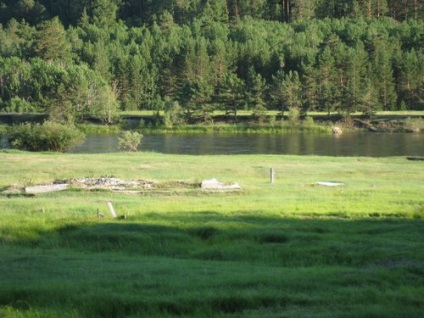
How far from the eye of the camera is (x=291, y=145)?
301 ft

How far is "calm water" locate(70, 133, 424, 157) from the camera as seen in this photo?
80.8 meters

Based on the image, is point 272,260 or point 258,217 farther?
point 258,217

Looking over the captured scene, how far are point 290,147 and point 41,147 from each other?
32.9 m

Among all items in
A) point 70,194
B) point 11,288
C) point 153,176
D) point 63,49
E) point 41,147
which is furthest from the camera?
point 63,49

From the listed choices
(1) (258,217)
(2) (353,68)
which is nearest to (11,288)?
(1) (258,217)

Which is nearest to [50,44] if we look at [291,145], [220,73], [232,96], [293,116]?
[220,73]

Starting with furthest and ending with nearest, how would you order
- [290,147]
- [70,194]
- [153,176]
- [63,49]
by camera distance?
[63,49], [290,147], [153,176], [70,194]

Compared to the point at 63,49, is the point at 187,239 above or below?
below

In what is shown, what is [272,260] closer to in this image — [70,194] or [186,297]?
[186,297]

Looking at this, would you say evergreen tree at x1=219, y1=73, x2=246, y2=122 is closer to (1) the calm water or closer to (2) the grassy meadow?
(1) the calm water

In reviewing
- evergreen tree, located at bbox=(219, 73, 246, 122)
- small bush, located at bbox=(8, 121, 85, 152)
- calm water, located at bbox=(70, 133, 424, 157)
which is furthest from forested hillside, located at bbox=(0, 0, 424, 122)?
small bush, located at bbox=(8, 121, 85, 152)

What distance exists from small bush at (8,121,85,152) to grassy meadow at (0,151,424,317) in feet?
106

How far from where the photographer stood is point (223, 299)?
12523mm

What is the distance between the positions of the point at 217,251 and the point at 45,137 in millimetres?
53866
